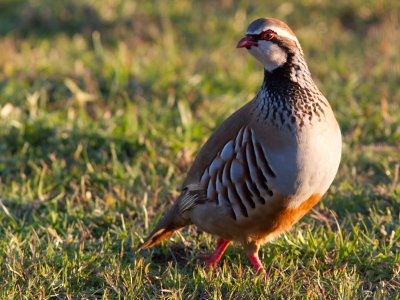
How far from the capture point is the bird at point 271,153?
3.41 metres

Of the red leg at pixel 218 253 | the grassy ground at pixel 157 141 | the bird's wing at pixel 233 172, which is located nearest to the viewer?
the bird's wing at pixel 233 172

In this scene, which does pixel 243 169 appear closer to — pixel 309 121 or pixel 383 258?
pixel 309 121

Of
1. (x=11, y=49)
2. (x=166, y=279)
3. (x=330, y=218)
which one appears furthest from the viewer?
(x=11, y=49)

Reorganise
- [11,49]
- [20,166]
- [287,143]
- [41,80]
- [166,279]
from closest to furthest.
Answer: [287,143], [166,279], [20,166], [41,80], [11,49]

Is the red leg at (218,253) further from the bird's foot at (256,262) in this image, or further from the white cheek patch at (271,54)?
the white cheek patch at (271,54)

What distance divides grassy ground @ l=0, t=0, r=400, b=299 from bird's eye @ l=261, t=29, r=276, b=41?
1.08 meters

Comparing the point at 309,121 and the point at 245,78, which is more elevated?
the point at 309,121

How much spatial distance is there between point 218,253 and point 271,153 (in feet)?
2.38

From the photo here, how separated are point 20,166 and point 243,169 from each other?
2024mm

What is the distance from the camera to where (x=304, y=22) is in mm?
7449

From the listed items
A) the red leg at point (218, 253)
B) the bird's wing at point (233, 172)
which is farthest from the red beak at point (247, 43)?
the red leg at point (218, 253)

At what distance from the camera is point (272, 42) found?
3504 mm

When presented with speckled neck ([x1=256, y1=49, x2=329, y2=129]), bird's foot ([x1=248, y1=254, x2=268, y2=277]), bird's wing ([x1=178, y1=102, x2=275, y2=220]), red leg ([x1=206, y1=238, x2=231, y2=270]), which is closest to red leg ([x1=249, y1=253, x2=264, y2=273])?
bird's foot ([x1=248, y1=254, x2=268, y2=277])

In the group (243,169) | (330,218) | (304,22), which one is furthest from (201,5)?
(243,169)
